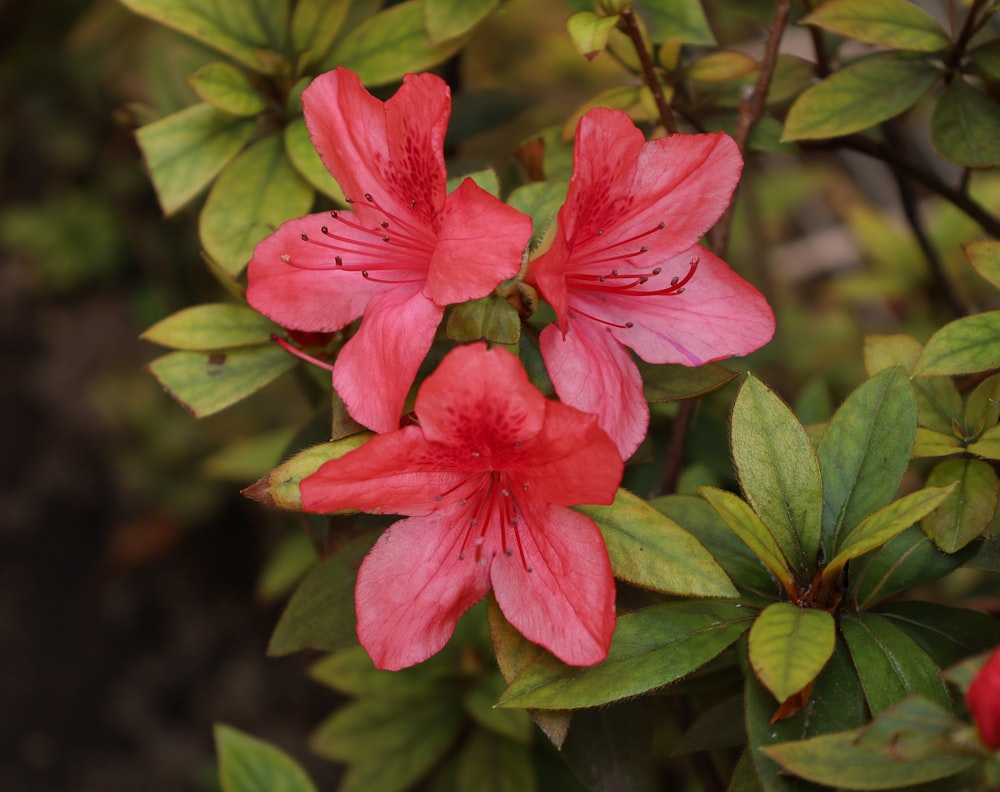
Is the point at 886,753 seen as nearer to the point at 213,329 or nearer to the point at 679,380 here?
the point at 679,380

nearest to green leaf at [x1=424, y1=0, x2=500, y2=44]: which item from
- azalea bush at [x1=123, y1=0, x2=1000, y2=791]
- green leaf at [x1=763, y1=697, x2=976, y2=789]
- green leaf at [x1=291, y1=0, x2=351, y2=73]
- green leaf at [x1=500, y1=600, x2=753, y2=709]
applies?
azalea bush at [x1=123, y1=0, x2=1000, y2=791]

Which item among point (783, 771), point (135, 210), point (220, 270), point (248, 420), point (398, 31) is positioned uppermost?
point (398, 31)

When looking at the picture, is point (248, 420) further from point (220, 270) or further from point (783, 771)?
point (783, 771)

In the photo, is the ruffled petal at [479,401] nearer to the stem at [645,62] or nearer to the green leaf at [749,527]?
the green leaf at [749,527]

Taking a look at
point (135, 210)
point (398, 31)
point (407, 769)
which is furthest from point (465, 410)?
point (135, 210)

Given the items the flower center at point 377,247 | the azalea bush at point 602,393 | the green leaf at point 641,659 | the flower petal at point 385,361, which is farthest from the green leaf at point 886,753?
the flower center at point 377,247

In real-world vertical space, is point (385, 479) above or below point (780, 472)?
above

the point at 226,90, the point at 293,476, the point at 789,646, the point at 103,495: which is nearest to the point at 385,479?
the point at 293,476
